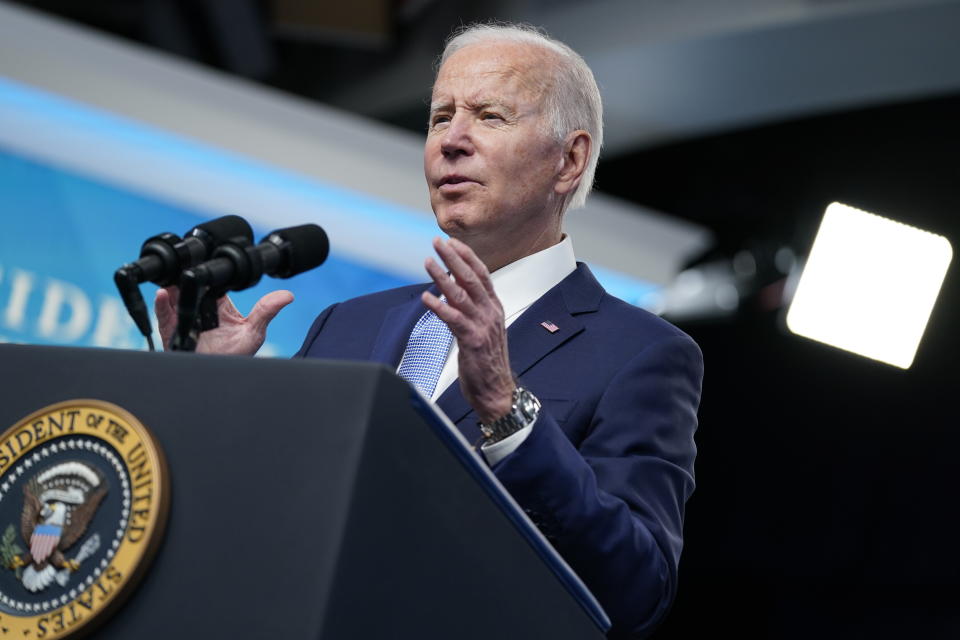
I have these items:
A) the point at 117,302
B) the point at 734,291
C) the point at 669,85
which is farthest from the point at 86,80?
the point at 734,291

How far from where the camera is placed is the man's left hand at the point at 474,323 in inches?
44.5

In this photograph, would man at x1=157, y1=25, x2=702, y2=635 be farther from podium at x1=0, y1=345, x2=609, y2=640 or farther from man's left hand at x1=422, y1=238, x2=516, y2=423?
podium at x1=0, y1=345, x2=609, y2=640

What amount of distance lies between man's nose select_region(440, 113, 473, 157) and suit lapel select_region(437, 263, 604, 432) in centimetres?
24

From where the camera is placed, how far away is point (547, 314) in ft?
5.26

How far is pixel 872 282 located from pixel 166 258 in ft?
11.4

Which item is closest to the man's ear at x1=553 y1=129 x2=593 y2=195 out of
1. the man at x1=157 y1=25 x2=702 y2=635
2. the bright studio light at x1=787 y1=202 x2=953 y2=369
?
the man at x1=157 y1=25 x2=702 y2=635

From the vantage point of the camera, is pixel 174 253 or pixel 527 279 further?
pixel 527 279

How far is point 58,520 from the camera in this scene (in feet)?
3.30

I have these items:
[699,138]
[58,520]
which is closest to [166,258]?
[58,520]

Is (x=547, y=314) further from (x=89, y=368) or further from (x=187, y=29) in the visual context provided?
(x=187, y=29)

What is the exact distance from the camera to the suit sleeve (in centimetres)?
122

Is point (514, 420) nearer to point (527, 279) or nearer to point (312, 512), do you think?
point (312, 512)

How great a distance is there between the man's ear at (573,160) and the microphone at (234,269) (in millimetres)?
503

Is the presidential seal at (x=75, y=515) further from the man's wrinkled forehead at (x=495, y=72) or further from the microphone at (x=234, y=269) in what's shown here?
the man's wrinkled forehead at (x=495, y=72)
